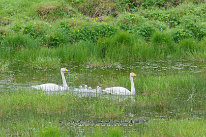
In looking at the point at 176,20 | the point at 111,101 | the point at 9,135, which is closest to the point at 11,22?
the point at 176,20

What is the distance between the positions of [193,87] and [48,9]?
484 inches

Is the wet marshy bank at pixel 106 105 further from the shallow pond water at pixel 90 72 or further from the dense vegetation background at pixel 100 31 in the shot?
the dense vegetation background at pixel 100 31

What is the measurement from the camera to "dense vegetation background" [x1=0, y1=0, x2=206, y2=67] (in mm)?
16922

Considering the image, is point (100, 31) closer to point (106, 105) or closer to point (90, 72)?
point (90, 72)

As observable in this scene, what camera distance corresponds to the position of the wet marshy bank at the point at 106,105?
8312 mm

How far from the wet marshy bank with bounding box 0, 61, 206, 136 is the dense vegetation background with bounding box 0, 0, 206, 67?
9.86ft

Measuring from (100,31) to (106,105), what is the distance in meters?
9.35

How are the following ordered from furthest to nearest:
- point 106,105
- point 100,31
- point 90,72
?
point 100,31
point 90,72
point 106,105

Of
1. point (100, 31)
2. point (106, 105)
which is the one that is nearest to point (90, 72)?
point (100, 31)

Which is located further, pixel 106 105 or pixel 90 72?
pixel 90 72

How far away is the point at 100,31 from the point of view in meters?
18.8

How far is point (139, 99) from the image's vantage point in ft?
34.1

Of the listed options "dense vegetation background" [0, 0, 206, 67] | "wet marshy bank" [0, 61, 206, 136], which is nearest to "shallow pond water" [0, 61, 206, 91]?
"wet marshy bank" [0, 61, 206, 136]

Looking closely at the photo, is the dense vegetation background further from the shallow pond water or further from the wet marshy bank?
the wet marshy bank
